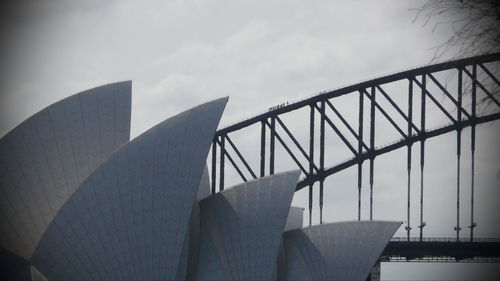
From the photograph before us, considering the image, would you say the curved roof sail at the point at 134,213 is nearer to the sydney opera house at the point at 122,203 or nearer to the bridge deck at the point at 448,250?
the sydney opera house at the point at 122,203

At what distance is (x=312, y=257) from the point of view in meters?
64.2

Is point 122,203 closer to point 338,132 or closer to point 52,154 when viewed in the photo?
point 52,154

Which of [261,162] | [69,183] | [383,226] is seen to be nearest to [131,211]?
[69,183]

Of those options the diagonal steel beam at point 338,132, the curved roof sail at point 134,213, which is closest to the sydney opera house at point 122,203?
the curved roof sail at point 134,213

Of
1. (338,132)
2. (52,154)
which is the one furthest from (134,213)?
(338,132)

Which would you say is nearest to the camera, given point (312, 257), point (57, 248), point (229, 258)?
point (57, 248)

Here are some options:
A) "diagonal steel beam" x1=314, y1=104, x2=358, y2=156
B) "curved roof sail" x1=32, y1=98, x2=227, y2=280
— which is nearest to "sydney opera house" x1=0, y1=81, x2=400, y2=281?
"curved roof sail" x1=32, y1=98, x2=227, y2=280

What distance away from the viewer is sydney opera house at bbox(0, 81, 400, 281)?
52.5m

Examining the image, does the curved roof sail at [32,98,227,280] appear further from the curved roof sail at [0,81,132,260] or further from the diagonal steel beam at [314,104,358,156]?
the diagonal steel beam at [314,104,358,156]

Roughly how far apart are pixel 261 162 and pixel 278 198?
80.5 ft

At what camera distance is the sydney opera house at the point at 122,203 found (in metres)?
52.5

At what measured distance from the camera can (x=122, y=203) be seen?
5328 cm

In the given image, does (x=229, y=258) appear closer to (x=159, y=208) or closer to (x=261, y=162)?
(x=159, y=208)

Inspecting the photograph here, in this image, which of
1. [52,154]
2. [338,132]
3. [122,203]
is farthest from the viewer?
[338,132]
